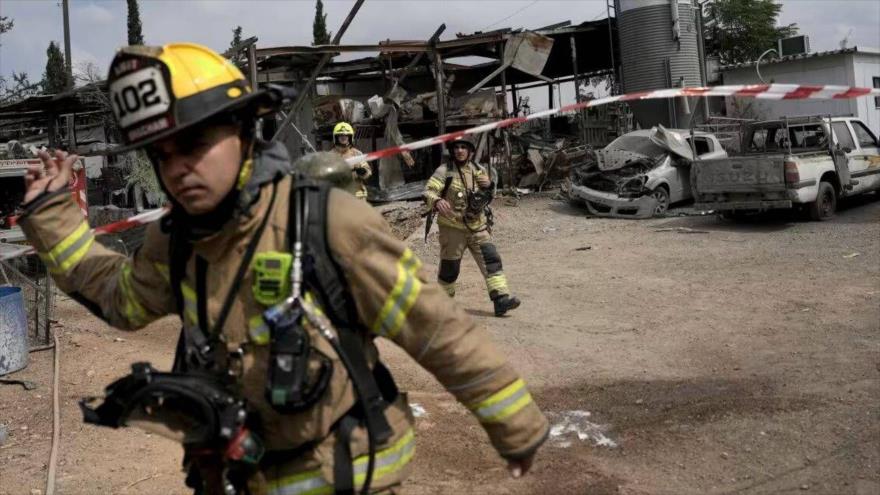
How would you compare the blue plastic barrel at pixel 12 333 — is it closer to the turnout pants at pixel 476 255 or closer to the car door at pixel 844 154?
the turnout pants at pixel 476 255

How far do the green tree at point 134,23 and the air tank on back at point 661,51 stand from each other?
2401 cm

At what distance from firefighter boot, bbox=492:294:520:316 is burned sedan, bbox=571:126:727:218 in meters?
8.27

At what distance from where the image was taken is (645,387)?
19.1ft

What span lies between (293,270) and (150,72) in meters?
0.56

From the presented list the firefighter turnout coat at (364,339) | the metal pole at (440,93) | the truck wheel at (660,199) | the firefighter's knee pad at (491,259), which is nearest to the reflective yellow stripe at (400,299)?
the firefighter turnout coat at (364,339)

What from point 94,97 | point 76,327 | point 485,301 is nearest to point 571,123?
point 94,97

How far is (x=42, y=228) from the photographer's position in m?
2.35

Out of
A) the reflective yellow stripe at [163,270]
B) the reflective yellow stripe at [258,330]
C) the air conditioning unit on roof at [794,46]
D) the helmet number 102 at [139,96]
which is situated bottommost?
the reflective yellow stripe at [258,330]

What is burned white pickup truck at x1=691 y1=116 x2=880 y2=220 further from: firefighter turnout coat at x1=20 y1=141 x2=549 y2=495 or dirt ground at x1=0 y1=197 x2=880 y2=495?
firefighter turnout coat at x1=20 y1=141 x2=549 y2=495

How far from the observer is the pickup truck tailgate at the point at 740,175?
44.3 feet

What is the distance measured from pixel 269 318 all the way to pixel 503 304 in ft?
21.6

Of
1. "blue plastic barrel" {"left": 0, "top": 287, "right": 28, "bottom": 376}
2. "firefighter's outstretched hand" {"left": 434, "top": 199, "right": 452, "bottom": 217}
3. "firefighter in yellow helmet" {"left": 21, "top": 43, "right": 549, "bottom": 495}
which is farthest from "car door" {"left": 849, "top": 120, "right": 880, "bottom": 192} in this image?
"firefighter in yellow helmet" {"left": 21, "top": 43, "right": 549, "bottom": 495}

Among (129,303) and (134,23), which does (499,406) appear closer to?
(129,303)

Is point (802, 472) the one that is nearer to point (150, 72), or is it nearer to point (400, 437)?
point (400, 437)
